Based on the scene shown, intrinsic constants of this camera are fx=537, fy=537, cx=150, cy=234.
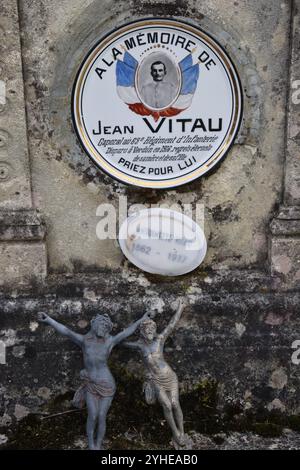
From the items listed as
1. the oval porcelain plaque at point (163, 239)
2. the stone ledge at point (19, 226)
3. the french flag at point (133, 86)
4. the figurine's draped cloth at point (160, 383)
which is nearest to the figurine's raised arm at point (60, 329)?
the figurine's draped cloth at point (160, 383)

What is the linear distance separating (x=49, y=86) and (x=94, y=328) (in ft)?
6.29

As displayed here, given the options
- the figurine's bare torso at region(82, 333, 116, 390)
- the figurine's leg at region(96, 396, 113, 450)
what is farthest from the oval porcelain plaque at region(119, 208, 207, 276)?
the figurine's leg at region(96, 396, 113, 450)

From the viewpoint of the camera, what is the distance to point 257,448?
4215 mm

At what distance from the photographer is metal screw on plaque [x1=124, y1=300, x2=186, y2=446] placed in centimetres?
402

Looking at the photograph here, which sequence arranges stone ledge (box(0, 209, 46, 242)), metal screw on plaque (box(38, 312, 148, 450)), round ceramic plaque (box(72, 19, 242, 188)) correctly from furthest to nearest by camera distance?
stone ledge (box(0, 209, 46, 242))
round ceramic plaque (box(72, 19, 242, 188))
metal screw on plaque (box(38, 312, 148, 450))

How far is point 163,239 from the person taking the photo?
→ 4.36 metres

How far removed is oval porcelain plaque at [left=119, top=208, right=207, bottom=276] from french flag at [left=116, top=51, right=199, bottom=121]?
2.62 ft

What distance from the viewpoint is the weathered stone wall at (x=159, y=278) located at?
4.26 m

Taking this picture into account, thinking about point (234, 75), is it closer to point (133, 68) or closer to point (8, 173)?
point (133, 68)

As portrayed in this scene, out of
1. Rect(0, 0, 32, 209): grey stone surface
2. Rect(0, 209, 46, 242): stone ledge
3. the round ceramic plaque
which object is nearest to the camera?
Rect(0, 0, 32, 209): grey stone surface

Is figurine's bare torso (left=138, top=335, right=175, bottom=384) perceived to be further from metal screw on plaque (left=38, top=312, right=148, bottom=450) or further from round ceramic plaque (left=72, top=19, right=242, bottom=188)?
round ceramic plaque (left=72, top=19, right=242, bottom=188)

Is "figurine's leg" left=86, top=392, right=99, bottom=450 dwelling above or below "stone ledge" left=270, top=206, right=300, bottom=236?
below

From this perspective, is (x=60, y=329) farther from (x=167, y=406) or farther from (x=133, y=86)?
(x=133, y=86)

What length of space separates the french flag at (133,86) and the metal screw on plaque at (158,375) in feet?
5.45
